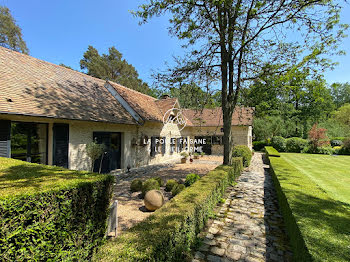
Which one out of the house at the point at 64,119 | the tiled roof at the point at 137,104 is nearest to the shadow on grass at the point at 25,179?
the house at the point at 64,119

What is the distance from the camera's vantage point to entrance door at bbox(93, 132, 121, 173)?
9.62 m

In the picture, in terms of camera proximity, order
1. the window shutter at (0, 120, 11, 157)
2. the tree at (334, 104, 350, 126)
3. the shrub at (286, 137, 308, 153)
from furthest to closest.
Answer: the tree at (334, 104, 350, 126), the shrub at (286, 137, 308, 153), the window shutter at (0, 120, 11, 157)

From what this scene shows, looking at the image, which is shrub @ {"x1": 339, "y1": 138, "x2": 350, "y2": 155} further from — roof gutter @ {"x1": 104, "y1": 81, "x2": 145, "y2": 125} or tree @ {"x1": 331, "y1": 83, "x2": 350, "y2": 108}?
tree @ {"x1": 331, "y1": 83, "x2": 350, "y2": 108}

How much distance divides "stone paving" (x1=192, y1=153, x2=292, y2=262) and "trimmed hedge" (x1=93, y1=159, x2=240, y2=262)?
407 millimetres

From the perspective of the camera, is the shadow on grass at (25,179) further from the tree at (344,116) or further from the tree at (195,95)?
the tree at (344,116)

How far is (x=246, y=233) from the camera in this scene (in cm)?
458

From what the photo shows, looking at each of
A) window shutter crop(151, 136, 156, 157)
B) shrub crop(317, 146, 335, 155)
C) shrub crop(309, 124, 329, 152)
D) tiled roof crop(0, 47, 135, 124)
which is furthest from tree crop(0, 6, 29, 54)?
shrub crop(317, 146, 335, 155)

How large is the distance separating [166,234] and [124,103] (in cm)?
1049

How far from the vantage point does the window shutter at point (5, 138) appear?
5926mm

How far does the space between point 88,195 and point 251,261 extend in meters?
3.67

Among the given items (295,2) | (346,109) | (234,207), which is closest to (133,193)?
(234,207)

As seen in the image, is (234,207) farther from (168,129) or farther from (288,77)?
(168,129)

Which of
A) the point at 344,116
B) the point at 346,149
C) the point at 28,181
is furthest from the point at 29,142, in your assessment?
the point at 344,116

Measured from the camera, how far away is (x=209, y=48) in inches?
354
